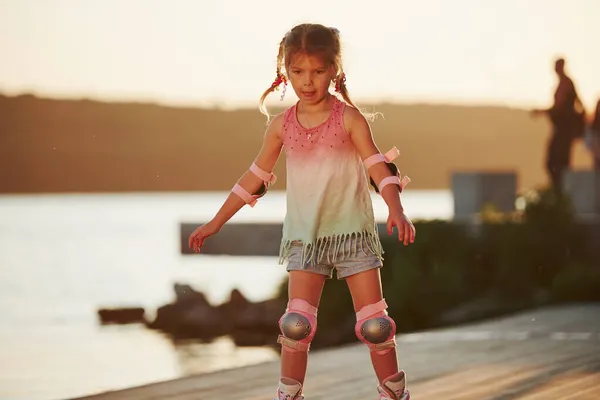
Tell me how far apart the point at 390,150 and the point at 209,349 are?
17.8 meters

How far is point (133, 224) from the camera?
Result: 90.6m

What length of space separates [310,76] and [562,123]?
12136 millimetres

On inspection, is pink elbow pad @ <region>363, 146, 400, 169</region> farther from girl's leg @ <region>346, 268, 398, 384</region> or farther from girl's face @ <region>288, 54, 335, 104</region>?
girl's leg @ <region>346, 268, 398, 384</region>

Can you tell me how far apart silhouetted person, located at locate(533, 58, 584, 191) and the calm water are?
2.79 metres

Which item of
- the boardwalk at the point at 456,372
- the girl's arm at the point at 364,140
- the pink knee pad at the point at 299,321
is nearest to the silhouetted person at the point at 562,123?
the boardwalk at the point at 456,372

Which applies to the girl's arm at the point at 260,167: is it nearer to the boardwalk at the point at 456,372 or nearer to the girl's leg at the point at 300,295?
the girl's leg at the point at 300,295

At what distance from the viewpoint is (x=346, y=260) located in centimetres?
574

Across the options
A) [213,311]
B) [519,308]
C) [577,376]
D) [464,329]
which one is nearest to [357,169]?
[577,376]

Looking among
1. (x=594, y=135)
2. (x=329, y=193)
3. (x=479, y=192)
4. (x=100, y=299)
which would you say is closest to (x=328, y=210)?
(x=329, y=193)

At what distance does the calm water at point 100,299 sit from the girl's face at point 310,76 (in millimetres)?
4340

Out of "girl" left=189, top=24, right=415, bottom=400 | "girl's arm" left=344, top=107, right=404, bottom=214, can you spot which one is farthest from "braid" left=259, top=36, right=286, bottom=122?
"girl's arm" left=344, top=107, right=404, bottom=214

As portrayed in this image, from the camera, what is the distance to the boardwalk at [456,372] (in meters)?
7.00

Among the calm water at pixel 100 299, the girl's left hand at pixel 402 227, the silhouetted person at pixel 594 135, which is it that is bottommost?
Answer: the calm water at pixel 100 299

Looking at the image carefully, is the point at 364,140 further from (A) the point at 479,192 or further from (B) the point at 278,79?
(A) the point at 479,192
